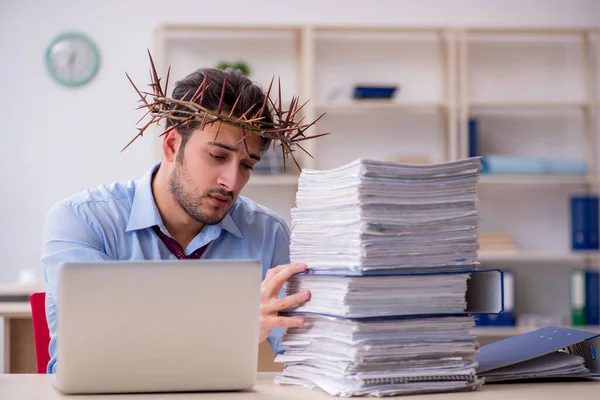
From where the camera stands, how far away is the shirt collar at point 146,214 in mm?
1933

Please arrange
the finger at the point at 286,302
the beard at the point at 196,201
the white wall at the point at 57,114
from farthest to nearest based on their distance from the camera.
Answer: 1. the white wall at the point at 57,114
2. the beard at the point at 196,201
3. the finger at the point at 286,302

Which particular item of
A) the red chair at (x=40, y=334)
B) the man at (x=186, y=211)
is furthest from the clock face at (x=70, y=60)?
the red chair at (x=40, y=334)

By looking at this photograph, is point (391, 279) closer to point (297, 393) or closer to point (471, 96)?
point (297, 393)

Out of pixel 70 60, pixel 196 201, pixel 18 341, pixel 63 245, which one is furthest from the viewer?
pixel 70 60

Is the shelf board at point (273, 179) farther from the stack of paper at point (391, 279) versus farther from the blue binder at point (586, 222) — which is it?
the stack of paper at point (391, 279)

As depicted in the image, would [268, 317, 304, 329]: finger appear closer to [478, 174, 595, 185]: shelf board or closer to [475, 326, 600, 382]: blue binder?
[475, 326, 600, 382]: blue binder

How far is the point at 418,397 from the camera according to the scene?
3.61 feet

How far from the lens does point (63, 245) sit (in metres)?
1.78

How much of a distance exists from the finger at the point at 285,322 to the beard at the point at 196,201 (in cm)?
65

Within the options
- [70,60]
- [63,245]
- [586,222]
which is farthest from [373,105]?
[63,245]

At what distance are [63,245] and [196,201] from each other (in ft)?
0.98

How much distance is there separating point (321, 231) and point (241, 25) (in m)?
3.20

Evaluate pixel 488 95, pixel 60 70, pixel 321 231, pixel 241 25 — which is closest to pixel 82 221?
pixel 321 231

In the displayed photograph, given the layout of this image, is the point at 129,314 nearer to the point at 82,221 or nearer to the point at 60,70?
the point at 82,221
